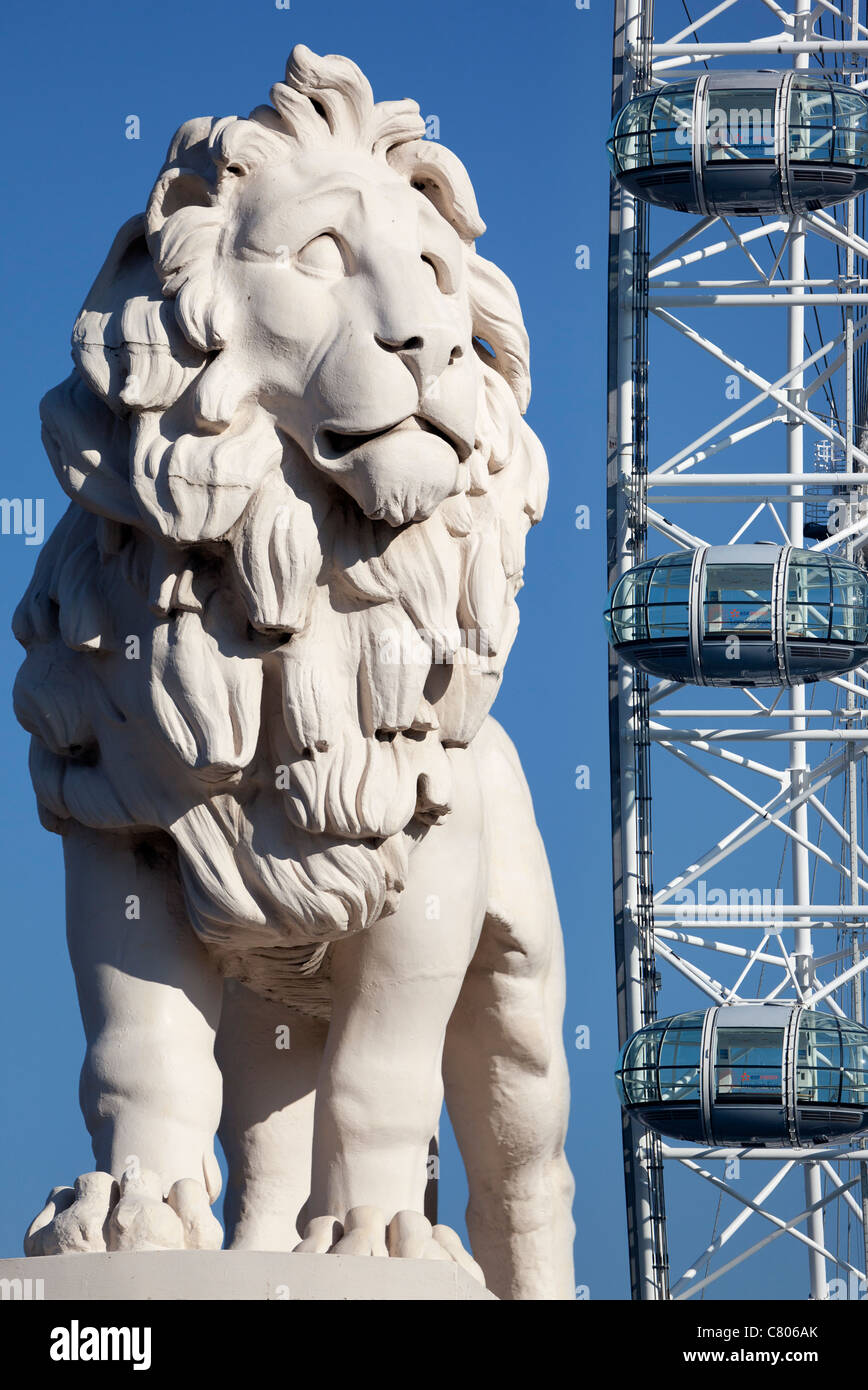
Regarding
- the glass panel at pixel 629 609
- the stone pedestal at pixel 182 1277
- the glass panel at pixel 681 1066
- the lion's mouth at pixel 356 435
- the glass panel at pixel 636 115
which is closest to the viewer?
the stone pedestal at pixel 182 1277

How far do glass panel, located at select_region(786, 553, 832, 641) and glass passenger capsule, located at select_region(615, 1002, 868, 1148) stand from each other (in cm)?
343

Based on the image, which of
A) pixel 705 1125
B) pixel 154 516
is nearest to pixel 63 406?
pixel 154 516

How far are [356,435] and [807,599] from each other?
17.5 metres

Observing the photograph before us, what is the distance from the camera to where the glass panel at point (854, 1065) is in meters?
21.4

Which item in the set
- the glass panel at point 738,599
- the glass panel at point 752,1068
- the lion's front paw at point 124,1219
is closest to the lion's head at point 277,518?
the lion's front paw at point 124,1219

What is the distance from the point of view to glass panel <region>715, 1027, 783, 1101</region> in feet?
70.5

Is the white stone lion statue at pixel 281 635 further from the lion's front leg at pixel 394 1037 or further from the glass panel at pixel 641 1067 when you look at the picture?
the glass panel at pixel 641 1067

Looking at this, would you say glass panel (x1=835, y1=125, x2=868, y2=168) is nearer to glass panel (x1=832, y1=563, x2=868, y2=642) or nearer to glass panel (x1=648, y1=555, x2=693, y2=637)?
glass panel (x1=832, y1=563, x2=868, y2=642)

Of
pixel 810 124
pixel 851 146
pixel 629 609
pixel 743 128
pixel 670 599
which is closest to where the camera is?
pixel 670 599

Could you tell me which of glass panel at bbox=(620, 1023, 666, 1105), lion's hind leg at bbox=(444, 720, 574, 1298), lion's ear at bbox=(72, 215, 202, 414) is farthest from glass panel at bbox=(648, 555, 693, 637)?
lion's ear at bbox=(72, 215, 202, 414)

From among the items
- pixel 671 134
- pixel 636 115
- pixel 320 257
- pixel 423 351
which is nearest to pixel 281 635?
pixel 423 351

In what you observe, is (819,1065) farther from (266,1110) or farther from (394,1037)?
Answer: (394,1037)

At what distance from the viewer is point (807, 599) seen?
21.5m

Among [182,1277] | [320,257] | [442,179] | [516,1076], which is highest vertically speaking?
[442,179]
